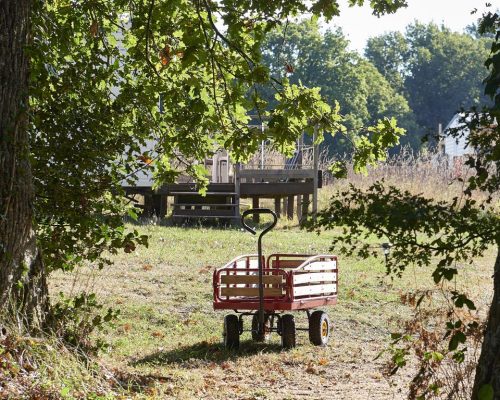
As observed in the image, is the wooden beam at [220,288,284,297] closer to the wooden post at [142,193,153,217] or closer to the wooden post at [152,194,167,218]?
the wooden post at [152,194,167,218]

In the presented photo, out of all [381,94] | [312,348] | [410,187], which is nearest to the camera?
[312,348]

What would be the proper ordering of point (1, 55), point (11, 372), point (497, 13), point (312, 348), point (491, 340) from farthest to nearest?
point (312, 348), point (1, 55), point (11, 372), point (497, 13), point (491, 340)

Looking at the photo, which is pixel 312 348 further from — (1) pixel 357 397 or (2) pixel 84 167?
(2) pixel 84 167

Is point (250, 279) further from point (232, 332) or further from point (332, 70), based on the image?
point (332, 70)

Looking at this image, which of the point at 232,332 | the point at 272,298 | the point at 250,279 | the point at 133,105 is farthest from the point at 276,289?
the point at 133,105

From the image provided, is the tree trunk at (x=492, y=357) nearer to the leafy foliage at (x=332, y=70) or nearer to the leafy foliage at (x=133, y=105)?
the leafy foliage at (x=133, y=105)

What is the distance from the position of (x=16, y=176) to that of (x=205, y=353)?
3.71 m

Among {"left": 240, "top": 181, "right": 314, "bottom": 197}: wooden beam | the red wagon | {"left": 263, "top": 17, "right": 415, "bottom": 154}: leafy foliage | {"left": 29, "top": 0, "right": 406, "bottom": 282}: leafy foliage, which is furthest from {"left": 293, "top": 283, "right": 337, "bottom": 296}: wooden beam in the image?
{"left": 263, "top": 17, "right": 415, "bottom": 154}: leafy foliage

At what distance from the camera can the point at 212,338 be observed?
1192 centimetres

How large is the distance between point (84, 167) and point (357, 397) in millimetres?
3046

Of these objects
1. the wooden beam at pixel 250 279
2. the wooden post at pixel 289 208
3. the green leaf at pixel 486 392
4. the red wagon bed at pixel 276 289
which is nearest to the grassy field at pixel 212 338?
the red wagon bed at pixel 276 289

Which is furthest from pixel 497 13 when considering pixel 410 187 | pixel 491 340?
pixel 410 187

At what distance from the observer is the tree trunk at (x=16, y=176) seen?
7895 mm

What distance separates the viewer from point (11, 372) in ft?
24.3
